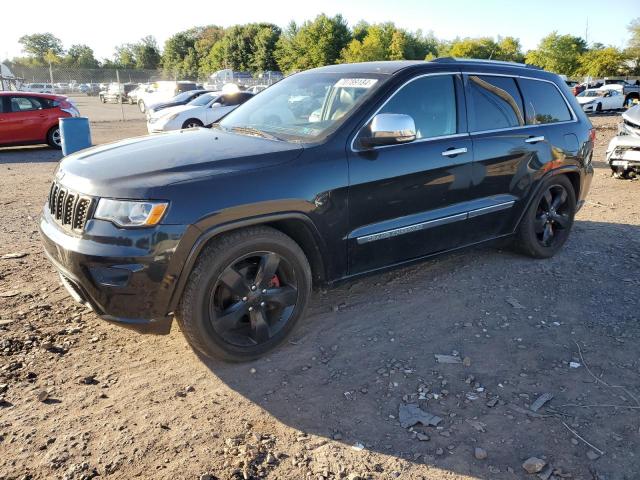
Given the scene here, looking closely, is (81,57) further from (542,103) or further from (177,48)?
(542,103)

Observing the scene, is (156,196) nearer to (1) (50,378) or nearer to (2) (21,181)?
(1) (50,378)

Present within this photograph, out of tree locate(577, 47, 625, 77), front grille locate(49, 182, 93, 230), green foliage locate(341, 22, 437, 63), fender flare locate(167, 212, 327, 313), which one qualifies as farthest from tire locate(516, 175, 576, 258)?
tree locate(577, 47, 625, 77)

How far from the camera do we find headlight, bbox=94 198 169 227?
2.76m

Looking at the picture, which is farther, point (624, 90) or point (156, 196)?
point (624, 90)

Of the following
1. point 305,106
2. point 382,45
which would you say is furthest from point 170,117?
point 382,45

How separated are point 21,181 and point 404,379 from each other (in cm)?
846

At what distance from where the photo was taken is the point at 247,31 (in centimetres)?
8012

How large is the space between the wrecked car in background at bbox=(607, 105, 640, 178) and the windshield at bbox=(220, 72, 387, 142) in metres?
6.16

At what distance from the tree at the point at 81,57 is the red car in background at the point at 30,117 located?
80.9m

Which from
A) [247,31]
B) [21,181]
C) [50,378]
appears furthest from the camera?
[247,31]

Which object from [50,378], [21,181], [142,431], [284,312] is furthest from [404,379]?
[21,181]

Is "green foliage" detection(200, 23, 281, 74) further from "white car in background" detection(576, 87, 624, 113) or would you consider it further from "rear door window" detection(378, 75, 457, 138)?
"rear door window" detection(378, 75, 457, 138)

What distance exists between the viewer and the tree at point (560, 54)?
5928cm

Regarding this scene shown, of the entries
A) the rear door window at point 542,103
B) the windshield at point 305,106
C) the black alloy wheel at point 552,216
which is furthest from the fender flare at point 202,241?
the black alloy wheel at point 552,216
